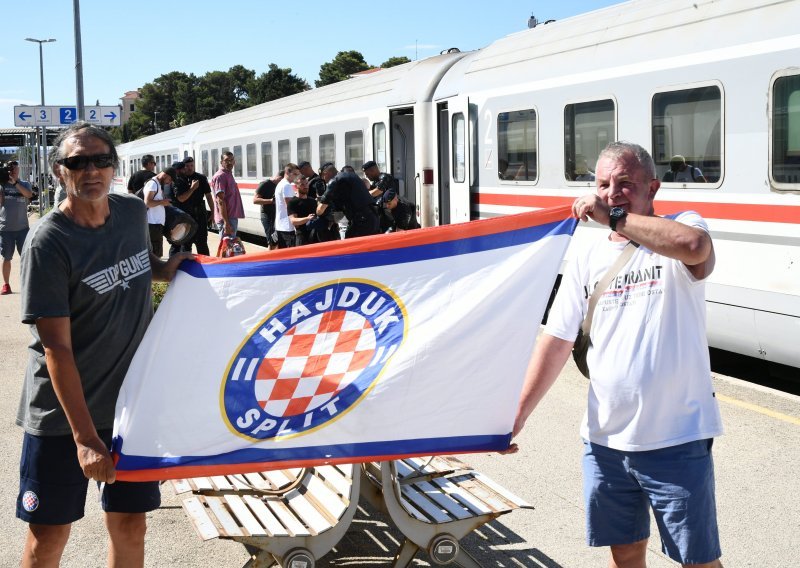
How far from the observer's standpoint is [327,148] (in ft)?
57.8

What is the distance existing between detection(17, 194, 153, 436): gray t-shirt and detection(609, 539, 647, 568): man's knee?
1.86m

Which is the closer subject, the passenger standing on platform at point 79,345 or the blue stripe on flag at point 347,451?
the passenger standing on platform at point 79,345

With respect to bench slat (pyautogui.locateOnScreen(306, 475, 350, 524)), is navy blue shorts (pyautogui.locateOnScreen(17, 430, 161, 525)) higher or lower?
higher

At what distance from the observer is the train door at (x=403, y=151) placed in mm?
14953

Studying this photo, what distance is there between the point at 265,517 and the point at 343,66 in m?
95.6

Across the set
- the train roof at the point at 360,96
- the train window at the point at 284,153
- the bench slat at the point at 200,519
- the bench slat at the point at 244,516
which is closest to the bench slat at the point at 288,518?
the bench slat at the point at 244,516

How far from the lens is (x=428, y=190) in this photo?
532 inches

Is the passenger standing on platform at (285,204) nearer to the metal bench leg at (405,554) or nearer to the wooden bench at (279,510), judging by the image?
the wooden bench at (279,510)

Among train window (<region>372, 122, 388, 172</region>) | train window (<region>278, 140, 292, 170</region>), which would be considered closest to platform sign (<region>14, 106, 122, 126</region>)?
train window (<region>278, 140, 292, 170</region>)

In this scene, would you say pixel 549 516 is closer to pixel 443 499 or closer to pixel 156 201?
pixel 443 499

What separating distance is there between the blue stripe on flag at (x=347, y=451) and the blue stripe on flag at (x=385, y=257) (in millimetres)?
663

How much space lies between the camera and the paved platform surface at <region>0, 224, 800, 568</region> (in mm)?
4457

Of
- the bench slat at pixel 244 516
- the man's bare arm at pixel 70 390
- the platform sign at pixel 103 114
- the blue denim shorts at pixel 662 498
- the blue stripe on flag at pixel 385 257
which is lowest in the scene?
the bench slat at pixel 244 516

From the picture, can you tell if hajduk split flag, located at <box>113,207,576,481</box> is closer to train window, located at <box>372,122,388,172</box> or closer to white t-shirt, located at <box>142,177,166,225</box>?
white t-shirt, located at <box>142,177,166,225</box>
